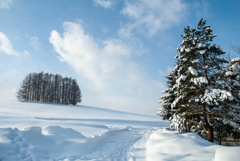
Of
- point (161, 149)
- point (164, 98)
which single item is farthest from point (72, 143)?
point (164, 98)

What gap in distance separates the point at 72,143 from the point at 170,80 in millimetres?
14038

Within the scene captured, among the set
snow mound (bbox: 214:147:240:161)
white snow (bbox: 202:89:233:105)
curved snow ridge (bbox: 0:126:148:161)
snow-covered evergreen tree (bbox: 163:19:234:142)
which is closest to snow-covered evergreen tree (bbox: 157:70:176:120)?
snow-covered evergreen tree (bbox: 163:19:234:142)

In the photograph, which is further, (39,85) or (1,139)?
(39,85)

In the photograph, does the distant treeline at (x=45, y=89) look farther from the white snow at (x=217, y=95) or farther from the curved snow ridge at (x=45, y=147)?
the white snow at (x=217, y=95)

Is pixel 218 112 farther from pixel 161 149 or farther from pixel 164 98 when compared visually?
pixel 164 98

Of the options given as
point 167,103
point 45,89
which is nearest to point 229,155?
point 167,103

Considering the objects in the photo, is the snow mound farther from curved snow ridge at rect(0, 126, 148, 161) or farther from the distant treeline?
the distant treeline

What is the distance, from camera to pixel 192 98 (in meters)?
9.05

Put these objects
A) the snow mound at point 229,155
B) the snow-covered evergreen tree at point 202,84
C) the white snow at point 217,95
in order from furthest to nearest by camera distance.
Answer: the snow-covered evergreen tree at point 202,84 < the white snow at point 217,95 < the snow mound at point 229,155

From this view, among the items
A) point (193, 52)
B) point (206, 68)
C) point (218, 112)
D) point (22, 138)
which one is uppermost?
point (193, 52)

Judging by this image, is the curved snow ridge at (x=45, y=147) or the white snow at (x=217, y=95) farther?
the white snow at (x=217, y=95)

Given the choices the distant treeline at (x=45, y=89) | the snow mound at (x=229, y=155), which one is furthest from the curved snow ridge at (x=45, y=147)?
the distant treeline at (x=45, y=89)

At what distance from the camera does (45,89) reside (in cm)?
3853

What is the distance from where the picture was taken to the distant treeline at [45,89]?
38.4 m
